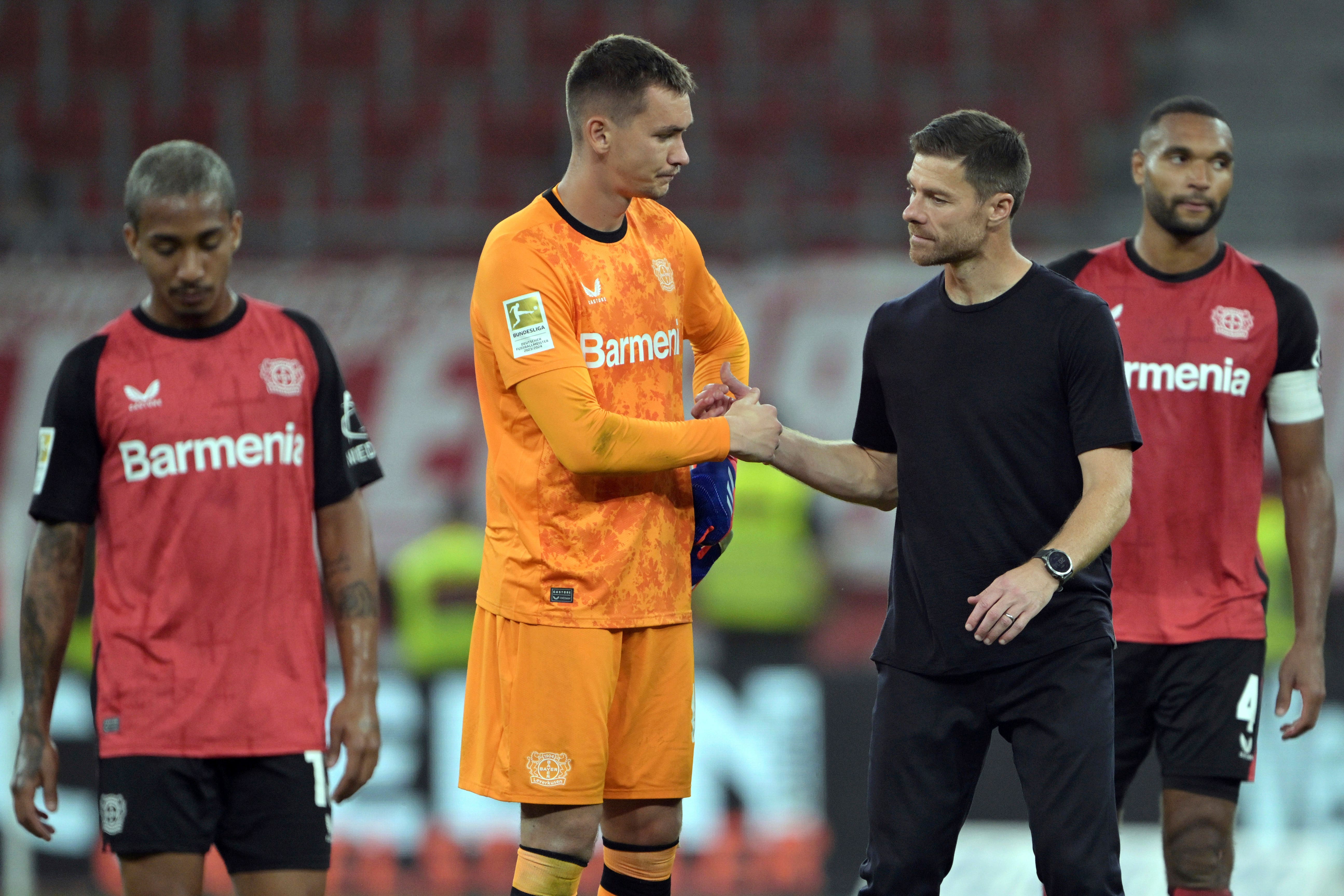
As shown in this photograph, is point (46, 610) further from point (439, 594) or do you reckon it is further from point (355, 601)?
point (439, 594)

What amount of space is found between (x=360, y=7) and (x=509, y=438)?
332 inches

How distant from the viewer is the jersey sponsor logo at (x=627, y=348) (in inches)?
136

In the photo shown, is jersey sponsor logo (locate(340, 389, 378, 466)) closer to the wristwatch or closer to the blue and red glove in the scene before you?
the blue and red glove

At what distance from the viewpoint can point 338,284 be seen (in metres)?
9.24

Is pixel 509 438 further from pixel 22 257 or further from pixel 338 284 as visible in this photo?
pixel 22 257

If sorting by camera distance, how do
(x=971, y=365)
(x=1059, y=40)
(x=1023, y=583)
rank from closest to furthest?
(x=1023, y=583) < (x=971, y=365) < (x=1059, y=40)

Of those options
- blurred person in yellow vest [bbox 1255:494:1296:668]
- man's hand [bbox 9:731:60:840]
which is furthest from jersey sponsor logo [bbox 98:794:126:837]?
blurred person in yellow vest [bbox 1255:494:1296:668]

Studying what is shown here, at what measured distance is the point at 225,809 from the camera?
137 inches

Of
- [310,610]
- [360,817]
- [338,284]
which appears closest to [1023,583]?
[310,610]

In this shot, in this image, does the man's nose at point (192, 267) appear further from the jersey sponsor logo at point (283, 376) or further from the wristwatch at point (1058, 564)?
the wristwatch at point (1058, 564)

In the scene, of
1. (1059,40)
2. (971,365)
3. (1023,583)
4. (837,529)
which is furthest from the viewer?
(1059,40)

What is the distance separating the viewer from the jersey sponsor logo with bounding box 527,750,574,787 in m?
3.46

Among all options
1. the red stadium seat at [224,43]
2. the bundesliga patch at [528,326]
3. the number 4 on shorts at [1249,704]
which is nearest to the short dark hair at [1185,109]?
the number 4 on shorts at [1249,704]

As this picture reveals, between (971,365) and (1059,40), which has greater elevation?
(1059,40)
